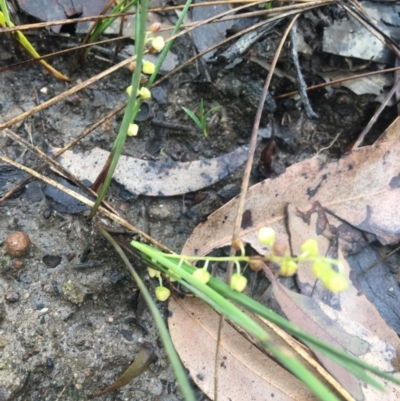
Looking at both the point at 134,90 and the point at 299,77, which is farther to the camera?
A: the point at 299,77

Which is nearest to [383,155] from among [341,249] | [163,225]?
[341,249]

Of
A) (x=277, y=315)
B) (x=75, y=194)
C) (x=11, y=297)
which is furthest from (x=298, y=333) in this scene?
(x=11, y=297)

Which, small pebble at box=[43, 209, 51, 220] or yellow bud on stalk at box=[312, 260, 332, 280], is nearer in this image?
yellow bud on stalk at box=[312, 260, 332, 280]

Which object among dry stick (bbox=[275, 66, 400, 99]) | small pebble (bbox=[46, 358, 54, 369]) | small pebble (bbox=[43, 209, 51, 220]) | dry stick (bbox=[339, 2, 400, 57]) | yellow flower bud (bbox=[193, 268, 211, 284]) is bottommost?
small pebble (bbox=[46, 358, 54, 369])

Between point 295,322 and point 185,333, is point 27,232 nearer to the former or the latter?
point 185,333

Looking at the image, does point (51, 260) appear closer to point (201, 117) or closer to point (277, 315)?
point (201, 117)

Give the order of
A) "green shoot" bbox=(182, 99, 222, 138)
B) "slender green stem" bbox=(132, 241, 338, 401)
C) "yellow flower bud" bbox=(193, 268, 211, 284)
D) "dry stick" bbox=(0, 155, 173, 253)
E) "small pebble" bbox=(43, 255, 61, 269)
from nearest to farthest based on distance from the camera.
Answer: "slender green stem" bbox=(132, 241, 338, 401) → "yellow flower bud" bbox=(193, 268, 211, 284) → "dry stick" bbox=(0, 155, 173, 253) → "small pebble" bbox=(43, 255, 61, 269) → "green shoot" bbox=(182, 99, 222, 138)

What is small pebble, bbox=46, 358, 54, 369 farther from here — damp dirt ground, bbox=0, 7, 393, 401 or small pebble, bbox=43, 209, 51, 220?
small pebble, bbox=43, 209, 51, 220

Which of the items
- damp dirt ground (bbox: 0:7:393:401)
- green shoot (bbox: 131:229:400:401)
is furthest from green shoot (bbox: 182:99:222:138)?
green shoot (bbox: 131:229:400:401)
